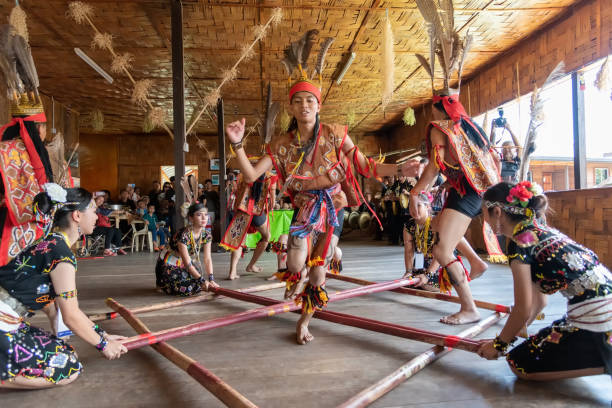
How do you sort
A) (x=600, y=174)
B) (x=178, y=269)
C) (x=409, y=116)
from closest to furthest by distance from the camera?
(x=178, y=269) < (x=600, y=174) < (x=409, y=116)

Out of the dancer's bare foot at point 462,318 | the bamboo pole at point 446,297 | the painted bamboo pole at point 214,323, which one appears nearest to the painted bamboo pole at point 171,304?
the painted bamboo pole at point 214,323

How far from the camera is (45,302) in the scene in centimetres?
175

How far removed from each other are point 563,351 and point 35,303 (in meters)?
2.23

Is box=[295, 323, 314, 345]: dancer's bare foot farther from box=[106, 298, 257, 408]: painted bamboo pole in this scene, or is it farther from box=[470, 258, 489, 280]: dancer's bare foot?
box=[470, 258, 489, 280]: dancer's bare foot

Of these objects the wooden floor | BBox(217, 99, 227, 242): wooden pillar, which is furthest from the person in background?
the wooden floor

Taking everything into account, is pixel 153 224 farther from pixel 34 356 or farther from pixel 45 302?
pixel 34 356

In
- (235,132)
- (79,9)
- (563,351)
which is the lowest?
(563,351)

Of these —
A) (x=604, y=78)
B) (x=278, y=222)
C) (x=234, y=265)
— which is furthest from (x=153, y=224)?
(x=604, y=78)

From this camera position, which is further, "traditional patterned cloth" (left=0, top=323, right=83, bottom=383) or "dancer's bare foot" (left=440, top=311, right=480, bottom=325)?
"dancer's bare foot" (left=440, top=311, right=480, bottom=325)

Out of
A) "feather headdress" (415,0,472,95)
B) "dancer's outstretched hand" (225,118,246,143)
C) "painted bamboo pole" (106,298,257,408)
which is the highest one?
"feather headdress" (415,0,472,95)

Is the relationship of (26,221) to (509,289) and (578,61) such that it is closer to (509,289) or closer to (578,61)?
(509,289)

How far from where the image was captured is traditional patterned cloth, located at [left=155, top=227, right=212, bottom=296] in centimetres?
349

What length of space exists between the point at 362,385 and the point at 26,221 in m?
2.21

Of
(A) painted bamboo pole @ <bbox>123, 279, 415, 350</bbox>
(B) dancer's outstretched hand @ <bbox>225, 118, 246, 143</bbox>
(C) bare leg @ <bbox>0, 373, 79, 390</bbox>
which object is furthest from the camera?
(B) dancer's outstretched hand @ <bbox>225, 118, 246, 143</bbox>
